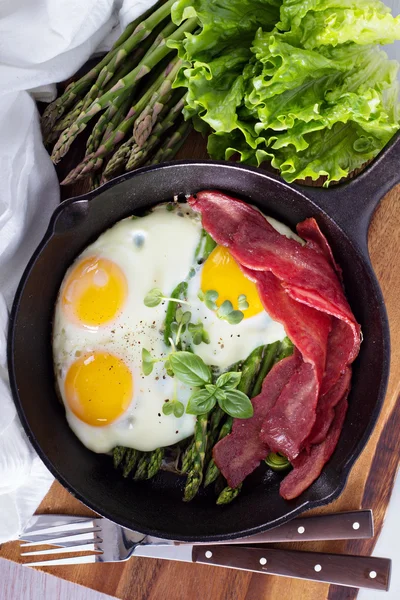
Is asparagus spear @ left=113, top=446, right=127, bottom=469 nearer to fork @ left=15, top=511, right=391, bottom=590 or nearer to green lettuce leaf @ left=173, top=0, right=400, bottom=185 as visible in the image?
fork @ left=15, top=511, right=391, bottom=590

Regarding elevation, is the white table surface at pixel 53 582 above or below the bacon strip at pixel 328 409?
below

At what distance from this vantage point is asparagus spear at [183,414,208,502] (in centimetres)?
278

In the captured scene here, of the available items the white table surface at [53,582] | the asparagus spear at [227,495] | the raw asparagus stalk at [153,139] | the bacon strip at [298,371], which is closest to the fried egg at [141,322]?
the bacon strip at [298,371]

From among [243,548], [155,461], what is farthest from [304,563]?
[155,461]

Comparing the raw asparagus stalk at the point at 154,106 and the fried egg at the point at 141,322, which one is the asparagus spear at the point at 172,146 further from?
the fried egg at the point at 141,322

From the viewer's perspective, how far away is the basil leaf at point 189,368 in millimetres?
2586

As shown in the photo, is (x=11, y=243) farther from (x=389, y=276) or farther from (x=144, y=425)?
(x=389, y=276)

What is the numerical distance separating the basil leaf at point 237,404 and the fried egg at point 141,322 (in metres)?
0.17

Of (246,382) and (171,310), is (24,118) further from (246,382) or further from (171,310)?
(246,382)

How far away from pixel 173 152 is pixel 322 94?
25.5 inches

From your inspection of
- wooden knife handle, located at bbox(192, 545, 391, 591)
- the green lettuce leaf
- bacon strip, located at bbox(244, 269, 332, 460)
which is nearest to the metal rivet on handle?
wooden knife handle, located at bbox(192, 545, 391, 591)

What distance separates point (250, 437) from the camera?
2801mm

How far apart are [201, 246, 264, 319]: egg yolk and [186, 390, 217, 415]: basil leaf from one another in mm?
345

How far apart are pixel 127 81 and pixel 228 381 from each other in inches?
48.9
